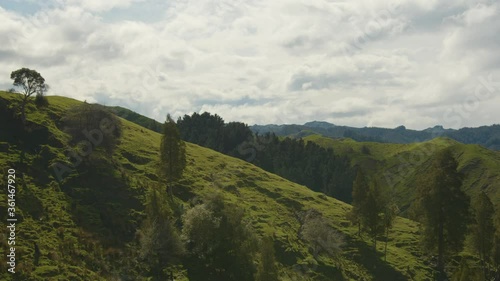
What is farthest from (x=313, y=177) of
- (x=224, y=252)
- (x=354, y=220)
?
(x=224, y=252)

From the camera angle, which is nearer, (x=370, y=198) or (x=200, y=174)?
(x=370, y=198)

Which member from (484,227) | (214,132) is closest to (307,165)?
(214,132)

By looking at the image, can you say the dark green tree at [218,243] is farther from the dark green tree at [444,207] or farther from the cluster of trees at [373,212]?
the dark green tree at [444,207]

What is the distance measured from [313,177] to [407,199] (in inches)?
1749

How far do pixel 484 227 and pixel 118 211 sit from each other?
60219mm

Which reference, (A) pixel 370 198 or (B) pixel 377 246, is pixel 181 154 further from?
(B) pixel 377 246

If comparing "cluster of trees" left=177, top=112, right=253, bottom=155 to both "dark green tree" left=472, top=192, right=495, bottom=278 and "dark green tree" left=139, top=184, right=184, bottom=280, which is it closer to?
"dark green tree" left=472, top=192, right=495, bottom=278

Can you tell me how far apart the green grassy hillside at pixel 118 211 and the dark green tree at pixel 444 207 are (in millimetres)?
6237

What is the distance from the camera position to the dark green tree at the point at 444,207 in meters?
69.2

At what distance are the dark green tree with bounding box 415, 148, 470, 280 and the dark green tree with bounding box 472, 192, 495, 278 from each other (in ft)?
9.22

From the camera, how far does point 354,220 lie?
8375cm

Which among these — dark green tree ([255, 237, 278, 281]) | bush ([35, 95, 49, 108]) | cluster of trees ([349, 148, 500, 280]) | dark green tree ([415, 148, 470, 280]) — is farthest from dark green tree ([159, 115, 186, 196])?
dark green tree ([415, 148, 470, 280])

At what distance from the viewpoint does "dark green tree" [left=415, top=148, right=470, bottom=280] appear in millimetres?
69250

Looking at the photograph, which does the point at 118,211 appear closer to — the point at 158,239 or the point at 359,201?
the point at 158,239
